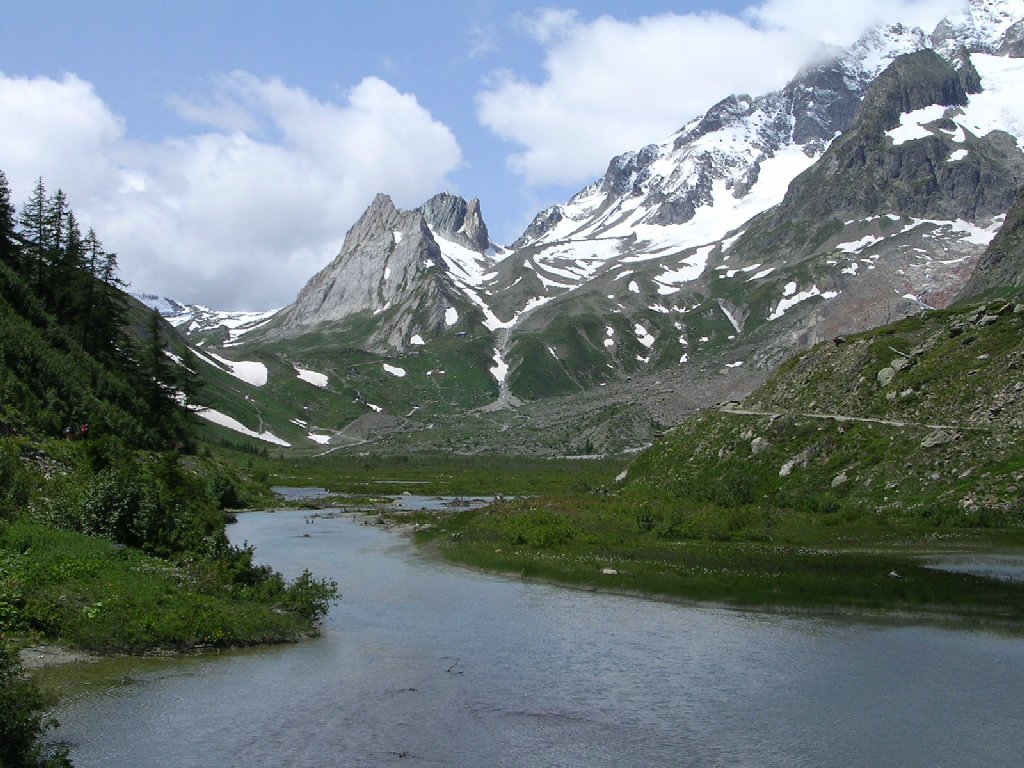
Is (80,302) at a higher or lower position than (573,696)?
higher

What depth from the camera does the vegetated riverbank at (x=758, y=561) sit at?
41.3 metres

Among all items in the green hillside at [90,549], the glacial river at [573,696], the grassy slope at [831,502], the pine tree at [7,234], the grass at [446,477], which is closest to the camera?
the glacial river at [573,696]

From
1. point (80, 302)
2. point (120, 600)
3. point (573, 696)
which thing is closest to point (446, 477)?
point (80, 302)

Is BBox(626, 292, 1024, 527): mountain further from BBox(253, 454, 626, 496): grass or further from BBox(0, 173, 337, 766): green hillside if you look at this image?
BBox(0, 173, 337, 766): green hillside

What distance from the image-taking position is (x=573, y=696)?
2795cm

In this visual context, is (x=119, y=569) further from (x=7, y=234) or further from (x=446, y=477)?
(x=446, y=477)

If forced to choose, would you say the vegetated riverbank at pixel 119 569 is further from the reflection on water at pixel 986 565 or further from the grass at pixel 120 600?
the reflection on water at pixel 986 565

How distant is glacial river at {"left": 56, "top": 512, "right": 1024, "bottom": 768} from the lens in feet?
75.2

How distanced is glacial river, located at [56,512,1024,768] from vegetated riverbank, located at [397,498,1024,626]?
388 cm

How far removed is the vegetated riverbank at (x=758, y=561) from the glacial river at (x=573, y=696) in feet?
12.7

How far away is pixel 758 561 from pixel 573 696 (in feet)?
86.3

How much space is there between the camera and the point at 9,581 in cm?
2916

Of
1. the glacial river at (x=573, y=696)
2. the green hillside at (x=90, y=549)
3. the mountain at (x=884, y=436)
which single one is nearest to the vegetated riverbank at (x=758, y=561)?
the glacial river at (x=573, y=696)

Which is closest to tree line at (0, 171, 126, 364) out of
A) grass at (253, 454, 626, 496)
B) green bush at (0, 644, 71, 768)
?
grass at (253, 454, 626, 496)
